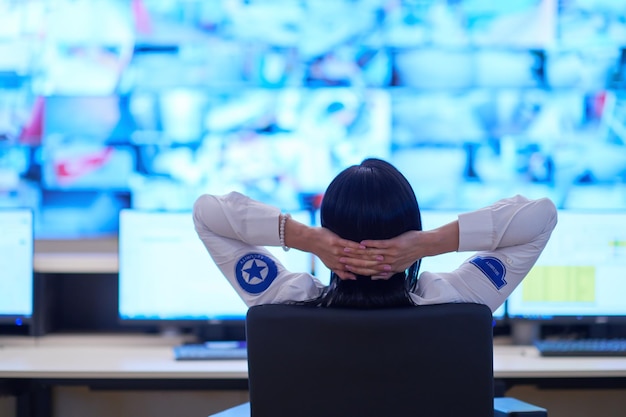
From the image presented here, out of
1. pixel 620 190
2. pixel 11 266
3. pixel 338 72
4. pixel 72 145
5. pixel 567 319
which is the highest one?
pixel 338 72

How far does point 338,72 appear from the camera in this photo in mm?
3201

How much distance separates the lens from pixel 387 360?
123cm

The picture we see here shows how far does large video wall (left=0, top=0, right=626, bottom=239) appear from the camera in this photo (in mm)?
3174

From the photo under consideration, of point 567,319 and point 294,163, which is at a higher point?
point 294,163

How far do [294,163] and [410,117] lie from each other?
0.52 meters

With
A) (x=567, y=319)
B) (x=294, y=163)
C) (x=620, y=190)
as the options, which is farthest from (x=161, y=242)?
(x=620, y=190)

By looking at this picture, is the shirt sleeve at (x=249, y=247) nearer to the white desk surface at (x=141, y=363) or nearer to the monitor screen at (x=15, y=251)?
the white desk surface at (x=141, y=363)

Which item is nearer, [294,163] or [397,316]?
[397,316]

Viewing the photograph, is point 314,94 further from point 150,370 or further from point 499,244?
point 499,244

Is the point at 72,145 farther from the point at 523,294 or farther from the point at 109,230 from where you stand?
the point at 523,294

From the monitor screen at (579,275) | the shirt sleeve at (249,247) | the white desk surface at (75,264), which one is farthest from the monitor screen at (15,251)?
the monitor screen at (579,275)

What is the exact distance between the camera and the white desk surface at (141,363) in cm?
218

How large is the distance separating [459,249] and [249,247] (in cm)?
44

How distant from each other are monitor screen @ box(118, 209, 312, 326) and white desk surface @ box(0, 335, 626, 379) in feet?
0.47
